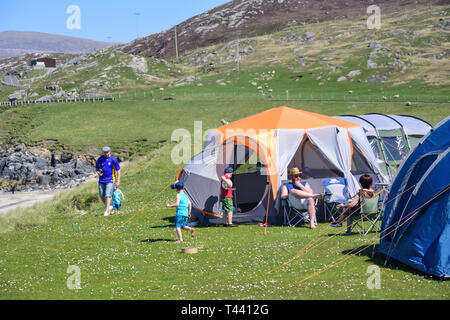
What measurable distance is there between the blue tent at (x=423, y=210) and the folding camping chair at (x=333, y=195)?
4.06 meters

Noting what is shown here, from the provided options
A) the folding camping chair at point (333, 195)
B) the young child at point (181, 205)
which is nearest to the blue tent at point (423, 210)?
the folding camping chair at point (333, 195)

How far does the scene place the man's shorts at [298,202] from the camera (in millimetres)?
14383

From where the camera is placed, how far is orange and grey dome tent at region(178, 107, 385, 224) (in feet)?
50.8

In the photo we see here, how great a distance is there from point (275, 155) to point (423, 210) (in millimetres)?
6524

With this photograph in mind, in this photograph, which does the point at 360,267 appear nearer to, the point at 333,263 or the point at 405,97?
the point at 333,263

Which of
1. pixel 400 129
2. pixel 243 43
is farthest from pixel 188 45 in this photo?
pixel 400 129

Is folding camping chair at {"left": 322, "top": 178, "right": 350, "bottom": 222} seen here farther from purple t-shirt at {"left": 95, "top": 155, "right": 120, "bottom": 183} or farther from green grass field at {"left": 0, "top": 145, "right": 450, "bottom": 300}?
purple t-shirt at {"left": 95, "top": 155, "right": 120, "bottom": 183}

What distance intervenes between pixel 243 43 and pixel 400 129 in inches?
4318

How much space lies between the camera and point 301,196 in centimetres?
1429

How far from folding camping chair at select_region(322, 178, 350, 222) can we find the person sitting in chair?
1.25 feet

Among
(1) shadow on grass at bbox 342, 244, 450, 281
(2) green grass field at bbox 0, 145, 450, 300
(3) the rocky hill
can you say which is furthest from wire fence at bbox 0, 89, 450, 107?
(3) the rocky hill

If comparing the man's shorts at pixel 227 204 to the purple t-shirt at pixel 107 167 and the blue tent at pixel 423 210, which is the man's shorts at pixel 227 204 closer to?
the purple t-shirt at pixel 107 167

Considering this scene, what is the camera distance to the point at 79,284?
9.44 m

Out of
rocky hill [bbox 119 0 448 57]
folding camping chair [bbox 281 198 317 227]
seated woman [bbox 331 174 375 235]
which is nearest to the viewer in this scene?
seated woman [bbox 331 174 375 235]
